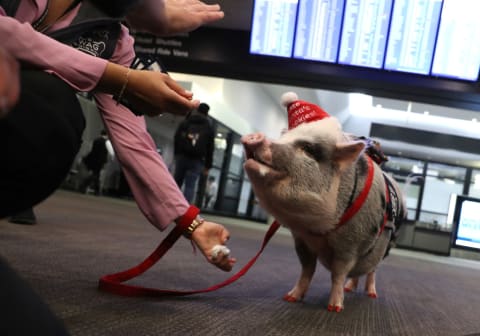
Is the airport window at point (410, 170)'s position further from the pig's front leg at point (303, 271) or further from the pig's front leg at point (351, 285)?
the pig's front leg at point (303, 271)

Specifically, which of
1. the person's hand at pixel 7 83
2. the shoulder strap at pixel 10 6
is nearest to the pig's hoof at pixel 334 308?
the shoulder strap at pixel 10 6

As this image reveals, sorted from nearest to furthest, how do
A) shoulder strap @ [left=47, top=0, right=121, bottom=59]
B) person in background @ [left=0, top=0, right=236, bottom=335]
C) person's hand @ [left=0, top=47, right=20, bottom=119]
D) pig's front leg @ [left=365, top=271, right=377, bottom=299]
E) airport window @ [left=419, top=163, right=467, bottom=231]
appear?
person's hand @ [left=0, top=47, right=20, bottom=119] < person in background @ [left=0, top=0, right=236, bottom=335] < shoulder strap @ [left=47, top=0, right=121, bottom=59] < pig's front leg @ [left=365, top=271, right=377, bottom=299] < airport window @ [left=419, top=163, right=467, bottom=231]

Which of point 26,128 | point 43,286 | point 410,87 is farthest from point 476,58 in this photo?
point 26,128

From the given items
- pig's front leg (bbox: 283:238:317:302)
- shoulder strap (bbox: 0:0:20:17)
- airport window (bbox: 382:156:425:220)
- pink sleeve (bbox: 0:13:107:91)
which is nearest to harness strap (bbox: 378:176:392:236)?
pig's front leg (bbox: 283:238:317:302)

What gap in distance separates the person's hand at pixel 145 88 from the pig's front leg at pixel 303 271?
3.09ft

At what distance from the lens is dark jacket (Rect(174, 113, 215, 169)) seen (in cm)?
512

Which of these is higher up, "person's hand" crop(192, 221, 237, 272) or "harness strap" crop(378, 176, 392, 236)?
"harness strap" crop(378, 176, 392, 236)

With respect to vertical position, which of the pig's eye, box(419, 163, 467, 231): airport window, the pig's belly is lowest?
box(419, 163, 467, 231): airport window

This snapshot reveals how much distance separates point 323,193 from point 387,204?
0.38m

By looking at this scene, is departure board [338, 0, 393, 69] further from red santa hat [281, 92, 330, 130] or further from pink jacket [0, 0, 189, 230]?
pink jacket [0, 0, 189, 230]

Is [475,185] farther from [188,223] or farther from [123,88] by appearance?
[123,88]

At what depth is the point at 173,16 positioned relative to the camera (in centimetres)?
117

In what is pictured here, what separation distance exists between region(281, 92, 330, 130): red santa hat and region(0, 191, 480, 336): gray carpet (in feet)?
1.99

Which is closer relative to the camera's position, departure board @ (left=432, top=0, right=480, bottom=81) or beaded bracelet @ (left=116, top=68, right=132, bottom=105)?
beaded bracelet @ (left=116, top=68, right=132, bottom=105)
